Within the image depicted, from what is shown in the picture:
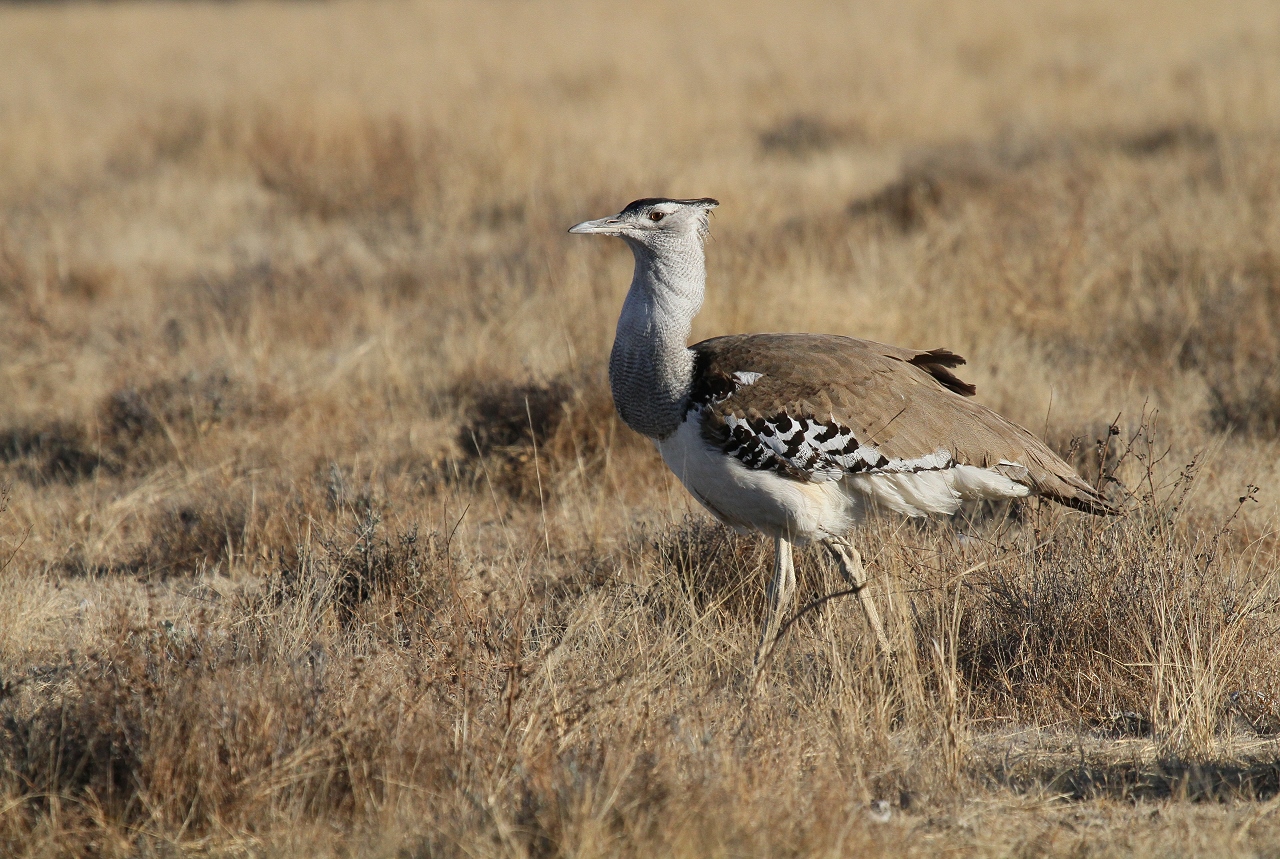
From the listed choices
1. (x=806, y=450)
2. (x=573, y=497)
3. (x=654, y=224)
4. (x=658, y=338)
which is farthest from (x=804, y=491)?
(x=573, y=497)

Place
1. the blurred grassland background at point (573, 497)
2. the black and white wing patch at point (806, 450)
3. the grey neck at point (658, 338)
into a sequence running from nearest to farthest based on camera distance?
the blurred grassland background at point (573, 497), the black and white wing patch at point (806, 450), the grey neck at point (658, 338)

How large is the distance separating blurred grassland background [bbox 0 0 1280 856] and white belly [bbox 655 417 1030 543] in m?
0.20

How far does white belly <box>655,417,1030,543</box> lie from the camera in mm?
3207

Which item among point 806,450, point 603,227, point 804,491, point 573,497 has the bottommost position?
point 573,497

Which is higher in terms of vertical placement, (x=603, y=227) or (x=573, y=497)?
(x=603, y=227)

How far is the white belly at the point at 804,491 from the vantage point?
321 centimetres

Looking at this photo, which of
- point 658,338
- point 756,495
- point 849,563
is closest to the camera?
point 756,495

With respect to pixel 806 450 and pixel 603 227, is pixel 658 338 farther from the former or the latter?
pixel 806 450

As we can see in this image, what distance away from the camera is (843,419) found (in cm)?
325

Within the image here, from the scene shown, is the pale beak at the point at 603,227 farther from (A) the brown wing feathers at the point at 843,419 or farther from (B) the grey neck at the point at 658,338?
(A) the brown wing feathers at the point at 843,419

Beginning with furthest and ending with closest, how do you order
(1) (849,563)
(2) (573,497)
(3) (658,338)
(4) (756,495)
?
1. (2) (573,497)
2. (1) (849,563)
3. (3) (658,338)
4. (4) (756,495)

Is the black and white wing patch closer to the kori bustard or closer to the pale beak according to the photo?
the kori bustard

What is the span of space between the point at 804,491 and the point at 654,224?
2.93 feet

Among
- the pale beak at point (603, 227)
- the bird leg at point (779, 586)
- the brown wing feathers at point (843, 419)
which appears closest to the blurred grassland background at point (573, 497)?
the bird leg at point (779, 586)
